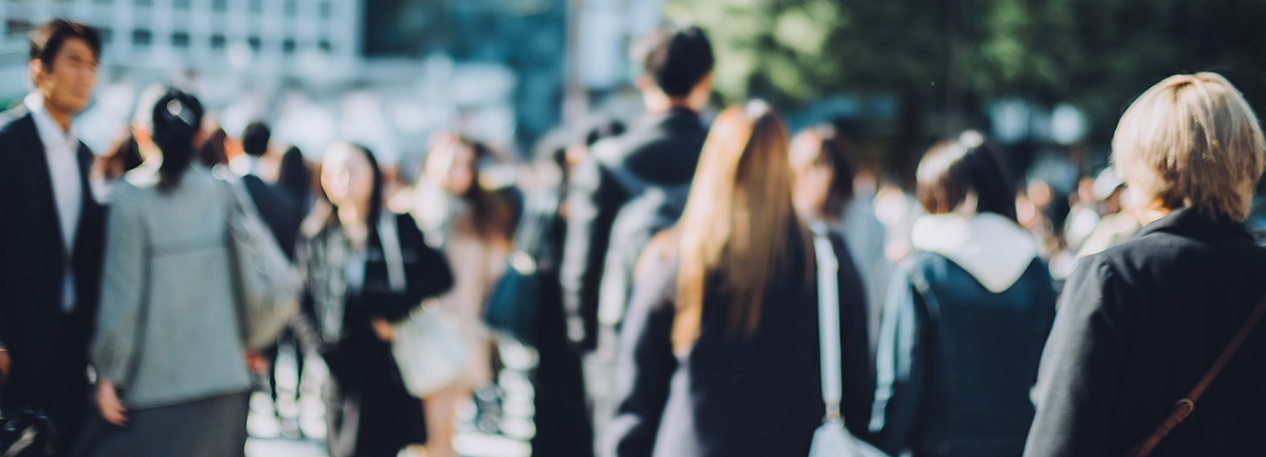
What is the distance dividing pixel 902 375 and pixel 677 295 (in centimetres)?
108

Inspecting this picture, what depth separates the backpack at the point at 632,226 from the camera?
3.21m

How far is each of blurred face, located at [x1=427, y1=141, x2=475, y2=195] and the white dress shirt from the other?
304 centimetres

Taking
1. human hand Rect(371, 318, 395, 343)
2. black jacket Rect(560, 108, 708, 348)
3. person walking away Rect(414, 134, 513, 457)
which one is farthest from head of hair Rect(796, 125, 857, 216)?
person walking away Rect(414, 134, 513, 457)

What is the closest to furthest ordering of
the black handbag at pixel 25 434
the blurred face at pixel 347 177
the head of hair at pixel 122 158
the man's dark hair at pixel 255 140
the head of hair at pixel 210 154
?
1. the black handbag at pixel 25 434
2. the head of hair at pixel 122 158
3. the head of hair at pixel 210 154
4. the blurred face at pixel 347 177
5. the man's dark hair at pixel 255 140

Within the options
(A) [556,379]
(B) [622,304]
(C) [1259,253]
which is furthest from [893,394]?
(A) [556,379]

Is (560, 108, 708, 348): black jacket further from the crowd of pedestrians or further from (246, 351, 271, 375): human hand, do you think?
(246, 351, 271, 375): human hand

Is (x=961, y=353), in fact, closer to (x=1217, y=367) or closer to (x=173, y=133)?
(x=1217, y=367)

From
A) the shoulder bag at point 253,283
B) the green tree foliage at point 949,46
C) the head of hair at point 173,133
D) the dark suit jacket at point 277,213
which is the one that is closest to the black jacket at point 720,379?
the shoulder bag at point 253,283

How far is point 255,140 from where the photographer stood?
6121 mm

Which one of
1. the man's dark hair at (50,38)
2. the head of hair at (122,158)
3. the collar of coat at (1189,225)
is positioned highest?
the collar of coat at (1189,225)

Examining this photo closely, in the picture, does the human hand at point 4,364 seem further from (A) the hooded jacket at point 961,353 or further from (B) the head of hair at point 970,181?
(B) the head of hair at point 970,181

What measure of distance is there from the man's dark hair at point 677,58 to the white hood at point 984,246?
3.11 feet

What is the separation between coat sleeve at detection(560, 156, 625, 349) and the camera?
11.9ft

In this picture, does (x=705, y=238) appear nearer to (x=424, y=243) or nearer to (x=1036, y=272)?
(x=1036, y=272)
